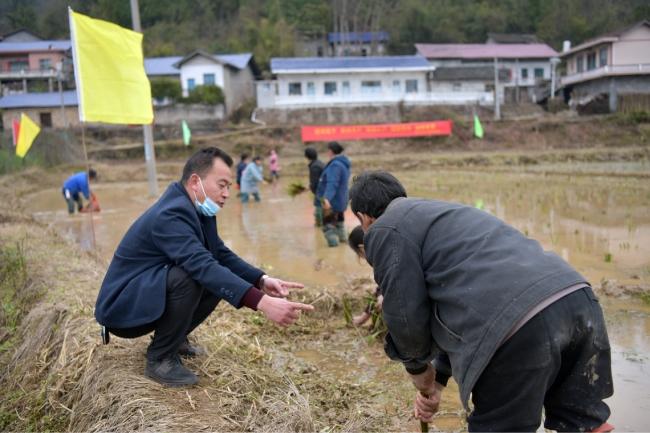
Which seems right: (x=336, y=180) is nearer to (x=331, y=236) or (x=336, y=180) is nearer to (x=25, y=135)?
(x=331, y=236)

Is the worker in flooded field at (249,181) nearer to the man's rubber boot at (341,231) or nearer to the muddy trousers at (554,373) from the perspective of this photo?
the man's rubber boot at (341,231)

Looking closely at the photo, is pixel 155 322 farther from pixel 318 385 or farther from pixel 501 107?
pixel 501 107

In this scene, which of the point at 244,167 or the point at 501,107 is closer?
the point at 244,167

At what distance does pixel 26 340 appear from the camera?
4.52 metres

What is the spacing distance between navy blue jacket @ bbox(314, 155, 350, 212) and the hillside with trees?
46.5 meters

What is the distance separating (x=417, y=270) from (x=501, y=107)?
4402cm

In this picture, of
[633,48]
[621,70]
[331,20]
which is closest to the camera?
[621,70]

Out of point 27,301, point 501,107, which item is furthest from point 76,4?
point 27,301

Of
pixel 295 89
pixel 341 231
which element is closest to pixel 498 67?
pixel 295 89

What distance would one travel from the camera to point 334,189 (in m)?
8.63

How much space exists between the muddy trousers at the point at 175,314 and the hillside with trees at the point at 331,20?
170ft

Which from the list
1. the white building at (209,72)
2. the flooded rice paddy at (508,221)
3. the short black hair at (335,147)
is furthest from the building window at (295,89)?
the short black hair at (335,147)

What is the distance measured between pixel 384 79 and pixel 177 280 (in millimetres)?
42698

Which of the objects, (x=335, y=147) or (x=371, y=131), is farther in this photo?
(x=371, y=131)
